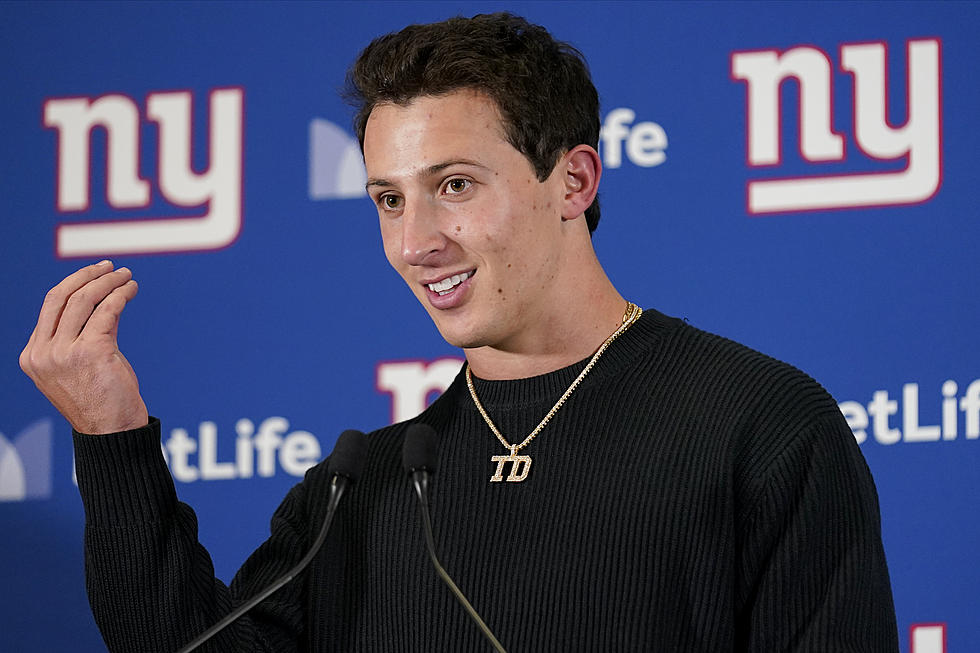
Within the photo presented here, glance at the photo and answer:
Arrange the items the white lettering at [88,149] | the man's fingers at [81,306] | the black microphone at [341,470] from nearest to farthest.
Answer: the black microphone at [341,470]
the man's fingers at [81,306]
the white lettering at [88,149]

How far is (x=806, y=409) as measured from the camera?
141 centimetres

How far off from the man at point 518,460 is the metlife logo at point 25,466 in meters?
0.98

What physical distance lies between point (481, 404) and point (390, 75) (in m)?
0.43

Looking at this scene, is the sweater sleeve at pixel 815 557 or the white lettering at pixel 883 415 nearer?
the sweater sleeve at pixel 815 557

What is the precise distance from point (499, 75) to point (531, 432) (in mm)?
438

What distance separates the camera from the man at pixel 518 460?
4.49 feet

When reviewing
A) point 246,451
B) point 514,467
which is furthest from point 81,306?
point 246,451

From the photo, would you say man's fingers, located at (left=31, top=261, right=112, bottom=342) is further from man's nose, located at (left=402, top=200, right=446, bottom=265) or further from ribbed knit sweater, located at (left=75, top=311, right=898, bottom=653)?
man's nose, located at (left=402, top=200, right=446, bottom=265)

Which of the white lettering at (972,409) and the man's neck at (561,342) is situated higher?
the man's neck at (561,342)

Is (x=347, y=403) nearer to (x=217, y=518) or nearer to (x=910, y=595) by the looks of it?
(x=217, y=518)

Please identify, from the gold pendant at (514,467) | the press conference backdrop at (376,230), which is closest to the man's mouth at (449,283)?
the gold pendant at (514,467)

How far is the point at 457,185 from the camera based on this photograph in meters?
1.51

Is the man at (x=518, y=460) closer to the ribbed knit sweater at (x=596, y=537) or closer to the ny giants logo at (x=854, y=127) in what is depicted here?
the ribbed knit sweater at (x=596, y=537)

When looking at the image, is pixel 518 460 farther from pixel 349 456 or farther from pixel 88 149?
pixel 88 149
